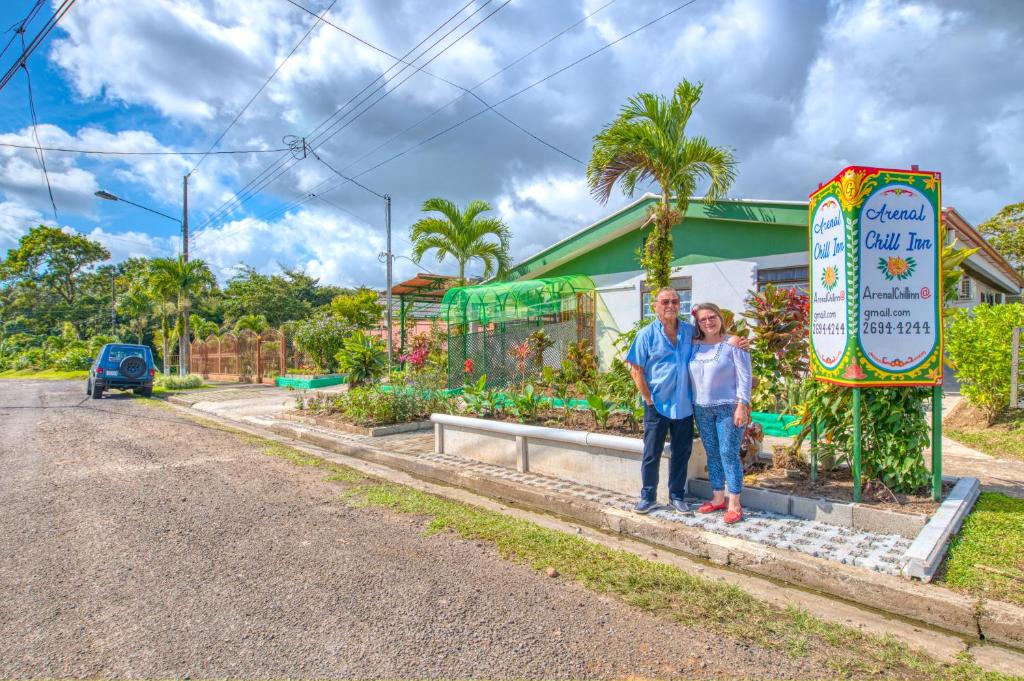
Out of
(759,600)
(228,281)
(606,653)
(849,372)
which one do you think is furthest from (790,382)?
(228,281)

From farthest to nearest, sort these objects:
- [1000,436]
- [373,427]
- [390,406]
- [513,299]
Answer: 1. [513,299]
2. [390,406]
3. [373,427]
4. [1000,436]

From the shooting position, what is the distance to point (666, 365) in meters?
4.39

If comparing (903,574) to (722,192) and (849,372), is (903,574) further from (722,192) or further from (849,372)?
(722,192)

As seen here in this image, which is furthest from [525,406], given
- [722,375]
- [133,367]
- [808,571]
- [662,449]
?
[133,367]

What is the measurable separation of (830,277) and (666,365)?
1491 millimetres

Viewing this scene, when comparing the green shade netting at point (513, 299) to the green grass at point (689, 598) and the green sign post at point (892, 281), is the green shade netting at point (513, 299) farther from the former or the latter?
the green sign post at point (892, 281)

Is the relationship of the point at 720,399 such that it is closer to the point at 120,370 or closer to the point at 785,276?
the point at 785,276

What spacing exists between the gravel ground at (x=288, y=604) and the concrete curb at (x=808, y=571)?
95cm

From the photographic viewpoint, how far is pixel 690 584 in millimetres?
3375

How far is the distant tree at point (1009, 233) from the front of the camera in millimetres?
26922

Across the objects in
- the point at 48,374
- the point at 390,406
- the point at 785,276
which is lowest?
the point at 48,374

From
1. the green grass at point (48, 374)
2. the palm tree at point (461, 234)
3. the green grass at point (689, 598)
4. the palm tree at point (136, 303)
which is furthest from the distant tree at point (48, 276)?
the green grass at point (689, 598)

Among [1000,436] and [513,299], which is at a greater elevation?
[513,299]

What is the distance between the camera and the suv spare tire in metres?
17.3
